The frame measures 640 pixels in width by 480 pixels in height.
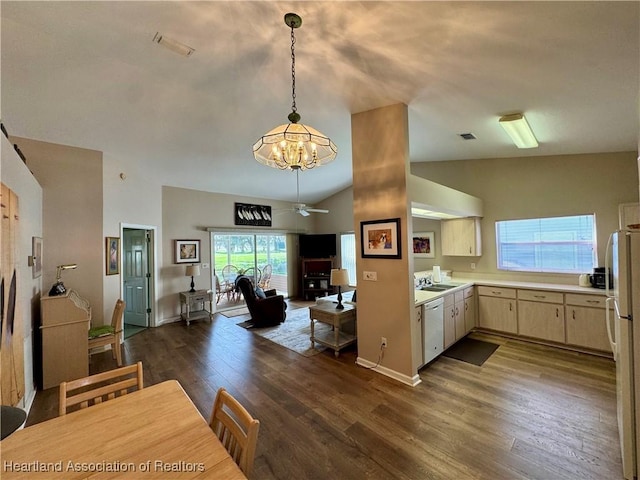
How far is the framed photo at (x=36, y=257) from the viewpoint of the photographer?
2.99m

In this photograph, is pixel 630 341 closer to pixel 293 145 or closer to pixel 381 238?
pixel 381 238

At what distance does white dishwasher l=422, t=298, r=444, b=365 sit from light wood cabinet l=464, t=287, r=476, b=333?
94 cm

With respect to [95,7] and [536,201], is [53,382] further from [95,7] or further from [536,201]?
[536,201]

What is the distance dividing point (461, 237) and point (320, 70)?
12.9ft

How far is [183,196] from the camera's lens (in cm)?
588

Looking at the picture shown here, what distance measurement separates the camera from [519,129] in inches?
120

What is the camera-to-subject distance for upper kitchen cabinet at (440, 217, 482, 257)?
484 cm

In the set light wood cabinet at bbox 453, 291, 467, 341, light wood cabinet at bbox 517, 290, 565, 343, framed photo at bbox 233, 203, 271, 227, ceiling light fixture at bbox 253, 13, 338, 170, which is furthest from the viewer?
framed photo at bbox 233, 203, 271, 227

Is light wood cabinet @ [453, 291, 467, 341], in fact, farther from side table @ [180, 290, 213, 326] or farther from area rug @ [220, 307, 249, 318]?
side table @ [180, 290, 213, 326]

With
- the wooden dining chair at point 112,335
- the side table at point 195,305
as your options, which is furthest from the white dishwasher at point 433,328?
the side table at point 195,305

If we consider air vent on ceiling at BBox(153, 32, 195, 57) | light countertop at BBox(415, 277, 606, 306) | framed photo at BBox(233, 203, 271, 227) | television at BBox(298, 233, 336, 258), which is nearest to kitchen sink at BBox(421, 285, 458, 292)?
light countertop at BBox(415, 277, 606, 306)

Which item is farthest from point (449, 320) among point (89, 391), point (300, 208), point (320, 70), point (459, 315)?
point (89, 391)

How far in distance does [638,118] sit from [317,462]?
169 inches

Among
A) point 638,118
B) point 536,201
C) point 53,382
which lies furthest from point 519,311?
point 53,382
